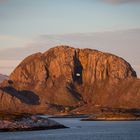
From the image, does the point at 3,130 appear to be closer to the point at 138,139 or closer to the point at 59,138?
the point at 59,138

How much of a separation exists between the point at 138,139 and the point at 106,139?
8547 millimetres

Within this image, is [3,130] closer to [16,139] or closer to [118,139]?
[16,139]

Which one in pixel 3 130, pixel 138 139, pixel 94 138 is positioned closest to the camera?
pixel 138 139

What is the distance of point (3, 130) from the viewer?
198m

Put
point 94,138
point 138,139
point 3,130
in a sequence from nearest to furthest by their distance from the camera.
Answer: point 138,139 < point 94,138 < point 3,130

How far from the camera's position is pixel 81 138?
168750 millimetres

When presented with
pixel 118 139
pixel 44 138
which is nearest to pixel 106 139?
pixel 118 139

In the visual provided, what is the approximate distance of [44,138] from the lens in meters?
166

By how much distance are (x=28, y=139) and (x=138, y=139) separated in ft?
87.5

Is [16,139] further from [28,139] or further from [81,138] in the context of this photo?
[81,138]

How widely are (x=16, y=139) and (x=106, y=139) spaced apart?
2197 centimetres

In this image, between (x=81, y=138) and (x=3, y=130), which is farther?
(x=3, y=130)

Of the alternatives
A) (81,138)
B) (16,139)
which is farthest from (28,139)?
(81,138)

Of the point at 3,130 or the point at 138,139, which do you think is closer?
the point at 138,139
